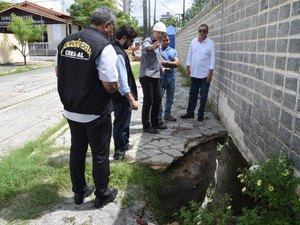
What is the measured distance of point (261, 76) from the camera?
3744mm

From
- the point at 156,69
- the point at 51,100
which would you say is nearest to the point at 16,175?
the point at 156,69

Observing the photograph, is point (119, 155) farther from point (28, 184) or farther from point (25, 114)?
point (25, 114)

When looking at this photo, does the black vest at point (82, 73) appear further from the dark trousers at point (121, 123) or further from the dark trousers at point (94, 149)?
the dark trousers at point (121, 123)

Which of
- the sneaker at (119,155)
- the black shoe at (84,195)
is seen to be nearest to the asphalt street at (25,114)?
the sneaker at (119,155)

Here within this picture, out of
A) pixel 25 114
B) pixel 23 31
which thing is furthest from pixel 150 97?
pixel 23 31

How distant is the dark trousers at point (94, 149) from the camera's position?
→ 321 cm

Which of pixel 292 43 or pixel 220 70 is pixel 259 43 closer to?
pixel 292 43

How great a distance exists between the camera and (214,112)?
7109 millimetres

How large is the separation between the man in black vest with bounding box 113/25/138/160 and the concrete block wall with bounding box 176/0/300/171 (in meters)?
1.50

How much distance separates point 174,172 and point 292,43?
7.88 ft

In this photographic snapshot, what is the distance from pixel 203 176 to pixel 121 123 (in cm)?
137

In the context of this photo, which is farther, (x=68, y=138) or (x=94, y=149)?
(x=68, y=138)

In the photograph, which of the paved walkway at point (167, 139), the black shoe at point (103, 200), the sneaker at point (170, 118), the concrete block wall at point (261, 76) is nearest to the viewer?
the concrete block wall at point (261, 76)

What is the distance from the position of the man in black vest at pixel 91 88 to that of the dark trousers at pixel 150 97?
2081mm
